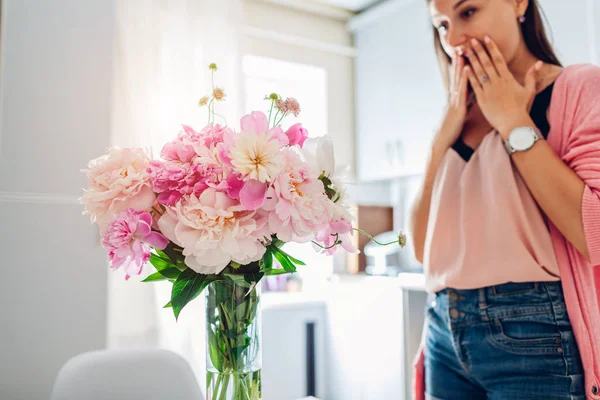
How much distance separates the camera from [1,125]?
1.49m

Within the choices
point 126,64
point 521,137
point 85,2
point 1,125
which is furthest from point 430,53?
point 1,125

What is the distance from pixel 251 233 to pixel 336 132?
2622 mm

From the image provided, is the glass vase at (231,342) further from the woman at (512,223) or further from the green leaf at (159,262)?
the woman at (512,223)

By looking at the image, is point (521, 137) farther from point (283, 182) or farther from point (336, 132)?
point (336, 132)

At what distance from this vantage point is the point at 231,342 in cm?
69

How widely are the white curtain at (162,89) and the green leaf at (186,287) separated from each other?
4.39 feet

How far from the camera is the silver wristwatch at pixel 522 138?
89 cm

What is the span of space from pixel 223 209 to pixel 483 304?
52 cm

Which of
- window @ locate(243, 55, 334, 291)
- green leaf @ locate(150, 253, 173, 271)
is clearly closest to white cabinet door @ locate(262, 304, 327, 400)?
window @ locate(243, 55, 334, 291)

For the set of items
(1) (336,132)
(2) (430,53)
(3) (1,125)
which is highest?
(2) (430,53)

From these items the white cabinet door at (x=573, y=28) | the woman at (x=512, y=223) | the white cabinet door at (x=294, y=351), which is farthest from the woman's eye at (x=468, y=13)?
the white cabinet door at (x=294, y=351)

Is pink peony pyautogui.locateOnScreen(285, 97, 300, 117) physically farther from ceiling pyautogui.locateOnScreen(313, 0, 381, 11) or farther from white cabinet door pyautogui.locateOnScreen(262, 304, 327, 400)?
ceiling pyautogui.locateOnScreen(313, 0, 381, 11)

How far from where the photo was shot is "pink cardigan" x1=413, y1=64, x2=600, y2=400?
816 millimetres

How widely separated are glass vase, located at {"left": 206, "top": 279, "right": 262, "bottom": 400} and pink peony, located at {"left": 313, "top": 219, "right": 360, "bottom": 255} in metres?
0.12
